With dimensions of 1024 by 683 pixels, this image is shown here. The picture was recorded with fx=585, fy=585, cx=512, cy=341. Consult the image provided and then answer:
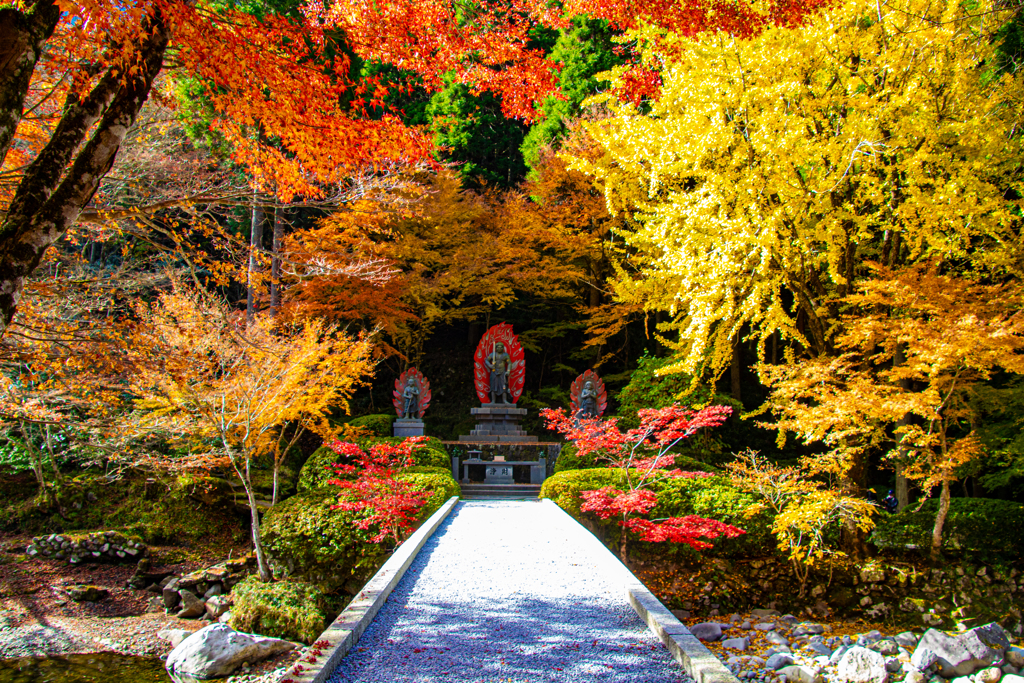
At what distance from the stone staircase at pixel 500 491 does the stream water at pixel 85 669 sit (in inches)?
228

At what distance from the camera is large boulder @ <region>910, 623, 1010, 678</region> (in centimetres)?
500

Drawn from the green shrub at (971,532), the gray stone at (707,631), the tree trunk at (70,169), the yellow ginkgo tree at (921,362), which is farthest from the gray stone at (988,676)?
the tree trunk at (70,169)

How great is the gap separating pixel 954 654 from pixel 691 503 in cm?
328

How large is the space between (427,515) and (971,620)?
6.83 m

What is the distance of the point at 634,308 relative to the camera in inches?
578

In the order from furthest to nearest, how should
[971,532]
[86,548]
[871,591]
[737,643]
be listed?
1. [86,548]
2. [971,532]
3. [871,591]
4. [737,643]

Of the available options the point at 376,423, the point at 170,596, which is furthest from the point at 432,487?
the point at 376,423

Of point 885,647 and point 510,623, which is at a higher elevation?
point 510,623

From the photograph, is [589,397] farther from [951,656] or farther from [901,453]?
[951,656]

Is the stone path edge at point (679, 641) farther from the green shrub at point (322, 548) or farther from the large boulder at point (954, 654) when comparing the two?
the green shrub at point (322, 548)

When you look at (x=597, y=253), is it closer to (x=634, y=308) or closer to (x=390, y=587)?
(x=634, y=308)

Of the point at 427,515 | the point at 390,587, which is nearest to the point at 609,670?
the point at 390,587

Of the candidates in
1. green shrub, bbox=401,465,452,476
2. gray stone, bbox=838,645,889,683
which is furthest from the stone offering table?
gray stone, bbox=838,645,889,683

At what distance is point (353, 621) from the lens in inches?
155
